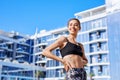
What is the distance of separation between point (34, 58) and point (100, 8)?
12842 mm

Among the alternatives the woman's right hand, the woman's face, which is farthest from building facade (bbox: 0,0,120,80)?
the woman's right hand

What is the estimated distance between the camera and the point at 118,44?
87.5 ft

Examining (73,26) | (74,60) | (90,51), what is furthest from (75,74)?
(90,51)

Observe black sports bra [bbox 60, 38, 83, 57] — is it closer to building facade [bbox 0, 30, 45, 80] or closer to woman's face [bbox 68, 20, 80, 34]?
woman's face [bbox 68, 20, 80, 34]

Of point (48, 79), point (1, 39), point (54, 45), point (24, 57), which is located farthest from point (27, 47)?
point (54, 45)

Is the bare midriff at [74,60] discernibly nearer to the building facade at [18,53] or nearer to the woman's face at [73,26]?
the woman's face at [73,26]

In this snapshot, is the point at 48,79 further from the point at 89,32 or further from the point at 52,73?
the point at 89,32

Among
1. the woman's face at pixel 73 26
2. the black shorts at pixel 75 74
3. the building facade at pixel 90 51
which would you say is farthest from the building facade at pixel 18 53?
the black shorts at pixel 75 74

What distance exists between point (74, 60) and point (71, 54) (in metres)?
0.05

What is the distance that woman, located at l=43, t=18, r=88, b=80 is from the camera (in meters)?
1.76

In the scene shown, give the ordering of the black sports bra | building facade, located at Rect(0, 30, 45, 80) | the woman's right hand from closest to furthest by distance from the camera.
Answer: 1. the woman's right hand
2. the black sports bra
3. building facade, located at Rect(0, 30, 45, 80)

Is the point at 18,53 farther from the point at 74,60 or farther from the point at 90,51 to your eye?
the point at 74,60

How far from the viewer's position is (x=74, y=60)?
5.89ft

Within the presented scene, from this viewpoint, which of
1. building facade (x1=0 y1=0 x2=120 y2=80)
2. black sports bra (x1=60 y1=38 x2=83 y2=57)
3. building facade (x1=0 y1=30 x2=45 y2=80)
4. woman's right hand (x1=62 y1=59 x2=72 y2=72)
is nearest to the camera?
woman's right hand (x1=62 y1=59 x2=72 y2=72)
